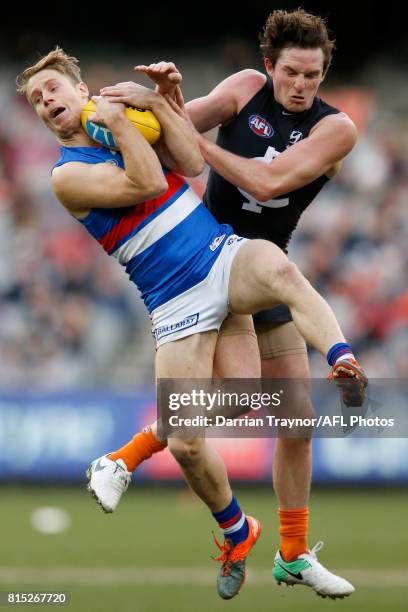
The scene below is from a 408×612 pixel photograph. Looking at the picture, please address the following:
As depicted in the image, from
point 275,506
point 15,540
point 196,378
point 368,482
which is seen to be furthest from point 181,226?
point 368,482

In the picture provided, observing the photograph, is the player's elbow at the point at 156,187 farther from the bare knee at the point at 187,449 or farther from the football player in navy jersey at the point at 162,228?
the bare knee at the point at 187,449

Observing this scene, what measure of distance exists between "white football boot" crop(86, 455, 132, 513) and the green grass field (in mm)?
2303

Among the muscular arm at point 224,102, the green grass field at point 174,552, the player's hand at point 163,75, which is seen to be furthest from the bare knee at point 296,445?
the player's hand at point 163,75

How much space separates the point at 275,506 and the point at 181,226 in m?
7.37

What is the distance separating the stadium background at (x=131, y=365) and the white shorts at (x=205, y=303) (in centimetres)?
479

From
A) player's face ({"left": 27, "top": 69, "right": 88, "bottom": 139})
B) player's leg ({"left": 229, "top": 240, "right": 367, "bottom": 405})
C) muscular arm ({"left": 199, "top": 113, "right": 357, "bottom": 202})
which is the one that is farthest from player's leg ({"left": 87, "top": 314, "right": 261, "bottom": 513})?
player's face ({"left": 27, "top": 69, "right": 88, "bottom": 139})

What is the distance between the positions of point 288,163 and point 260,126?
39 cm

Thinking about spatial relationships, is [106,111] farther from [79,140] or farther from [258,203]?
[258,203]

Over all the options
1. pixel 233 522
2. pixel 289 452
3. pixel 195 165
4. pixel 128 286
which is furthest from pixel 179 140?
pixel 128 286

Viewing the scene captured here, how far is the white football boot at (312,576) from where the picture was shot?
283 inches

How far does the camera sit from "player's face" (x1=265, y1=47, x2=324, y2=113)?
21.9 ft

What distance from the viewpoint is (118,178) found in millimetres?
6406

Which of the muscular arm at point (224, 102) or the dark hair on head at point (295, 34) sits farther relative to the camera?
the muscular arm at point (224, 102)

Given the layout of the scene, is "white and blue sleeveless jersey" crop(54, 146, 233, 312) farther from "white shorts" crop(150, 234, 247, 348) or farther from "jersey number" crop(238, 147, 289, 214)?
"jersey number" crop(238, 147, 289, 214)
